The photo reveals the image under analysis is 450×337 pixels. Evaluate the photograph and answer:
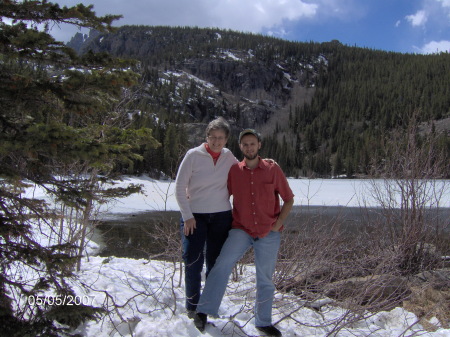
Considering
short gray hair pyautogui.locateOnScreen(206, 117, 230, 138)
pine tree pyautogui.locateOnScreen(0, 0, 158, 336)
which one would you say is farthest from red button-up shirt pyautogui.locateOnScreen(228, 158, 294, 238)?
pine tree pyautogui.locateOnScreen(0, 0, 158, 336)

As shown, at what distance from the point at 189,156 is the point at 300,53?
18678cm

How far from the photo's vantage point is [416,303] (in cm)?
597

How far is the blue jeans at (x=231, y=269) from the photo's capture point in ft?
10.8

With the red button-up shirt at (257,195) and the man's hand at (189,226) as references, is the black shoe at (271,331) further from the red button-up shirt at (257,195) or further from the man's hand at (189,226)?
the man's hand at (189,226)

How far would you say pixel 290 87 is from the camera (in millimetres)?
164875

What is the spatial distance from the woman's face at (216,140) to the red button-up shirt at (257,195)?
246mm

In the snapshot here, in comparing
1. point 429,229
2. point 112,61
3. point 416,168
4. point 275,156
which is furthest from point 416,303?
point 275,156

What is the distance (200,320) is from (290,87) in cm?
16880

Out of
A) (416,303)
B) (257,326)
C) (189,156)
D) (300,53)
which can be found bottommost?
(416,303)

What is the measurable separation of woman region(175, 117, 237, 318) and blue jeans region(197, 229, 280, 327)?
178 mm

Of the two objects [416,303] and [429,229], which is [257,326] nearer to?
[416,303]

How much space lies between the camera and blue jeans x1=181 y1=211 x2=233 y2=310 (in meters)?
3.40
